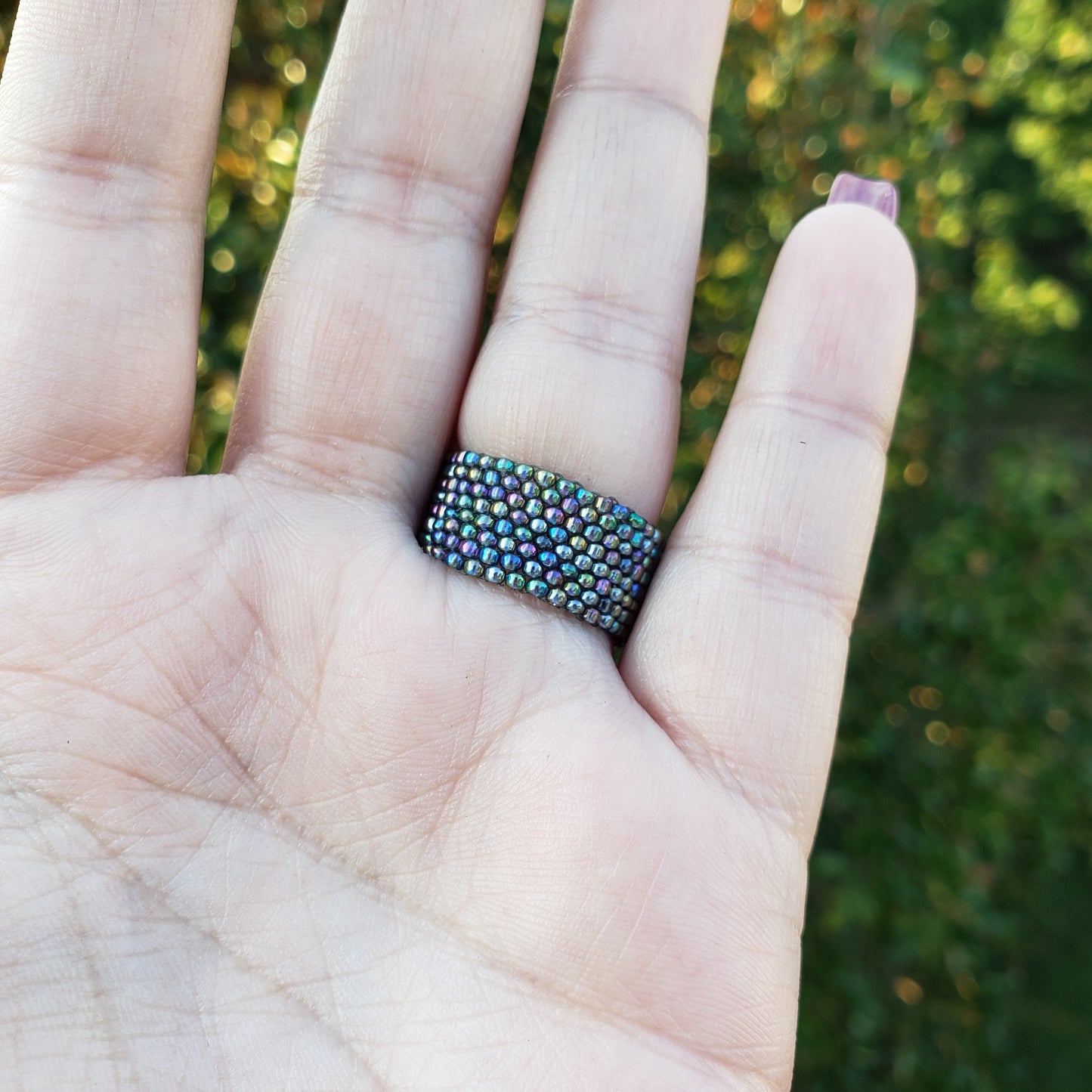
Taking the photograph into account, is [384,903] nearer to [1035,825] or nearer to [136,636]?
[136,636]

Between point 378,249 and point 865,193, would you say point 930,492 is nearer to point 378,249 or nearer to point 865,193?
point 865,193

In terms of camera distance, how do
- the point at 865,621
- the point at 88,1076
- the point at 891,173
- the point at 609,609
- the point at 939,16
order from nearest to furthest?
the point at 88,1076, the point at 609,609, the point at 891,173, the point at 939,16, the point at 865,621

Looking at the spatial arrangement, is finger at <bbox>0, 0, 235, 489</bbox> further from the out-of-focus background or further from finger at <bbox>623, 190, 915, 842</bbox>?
finger at <bbox>623, 190, 915, 842</bbox>

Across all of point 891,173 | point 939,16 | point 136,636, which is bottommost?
point 136,636

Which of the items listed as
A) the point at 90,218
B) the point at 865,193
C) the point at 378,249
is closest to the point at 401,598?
the point at 378,249

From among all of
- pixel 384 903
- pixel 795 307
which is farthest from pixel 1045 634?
pixel 384 903

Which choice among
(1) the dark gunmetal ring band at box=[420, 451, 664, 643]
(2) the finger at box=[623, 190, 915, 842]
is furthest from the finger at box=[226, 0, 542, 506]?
(2) the finger at box=[623, 190, 915, 842]
